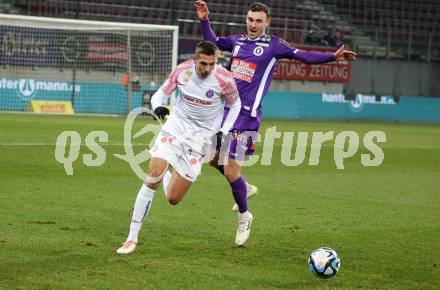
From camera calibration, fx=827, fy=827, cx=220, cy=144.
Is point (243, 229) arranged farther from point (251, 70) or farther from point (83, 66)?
point (83, 66)

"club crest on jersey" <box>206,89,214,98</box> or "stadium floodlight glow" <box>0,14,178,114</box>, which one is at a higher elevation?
"club crest on jersey" <box>206,89,214,98</box>

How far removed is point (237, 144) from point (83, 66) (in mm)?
21114

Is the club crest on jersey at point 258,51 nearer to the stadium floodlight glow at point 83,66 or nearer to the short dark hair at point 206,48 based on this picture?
the short dark hair at point 206,48

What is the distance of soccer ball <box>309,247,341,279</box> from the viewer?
285 inches

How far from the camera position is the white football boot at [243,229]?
8.73 meters

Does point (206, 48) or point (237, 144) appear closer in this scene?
point (206, 48)

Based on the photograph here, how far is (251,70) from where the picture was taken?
9.54 meters

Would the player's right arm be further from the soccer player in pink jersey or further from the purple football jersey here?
the soccer player in pink jersey

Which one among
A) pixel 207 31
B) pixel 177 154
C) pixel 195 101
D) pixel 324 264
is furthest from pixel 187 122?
pixel 324 264

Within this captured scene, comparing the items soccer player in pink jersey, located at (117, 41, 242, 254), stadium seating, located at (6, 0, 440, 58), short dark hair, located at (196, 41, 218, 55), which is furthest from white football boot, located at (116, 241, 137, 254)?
stadium seating, located at (6, 0, 440, 58)

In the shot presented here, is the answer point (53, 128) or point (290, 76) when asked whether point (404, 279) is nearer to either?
point (53, 128)

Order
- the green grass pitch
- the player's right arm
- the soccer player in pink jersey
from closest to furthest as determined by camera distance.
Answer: the green grass pitch
the soccer player in pink jersey
the player's right arm

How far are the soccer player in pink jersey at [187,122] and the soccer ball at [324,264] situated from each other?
1.81 meters

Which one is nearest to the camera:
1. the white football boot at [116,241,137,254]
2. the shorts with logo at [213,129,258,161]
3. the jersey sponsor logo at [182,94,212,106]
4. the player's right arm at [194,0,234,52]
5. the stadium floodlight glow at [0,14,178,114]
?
the white football boot at [116,241,137,254]
